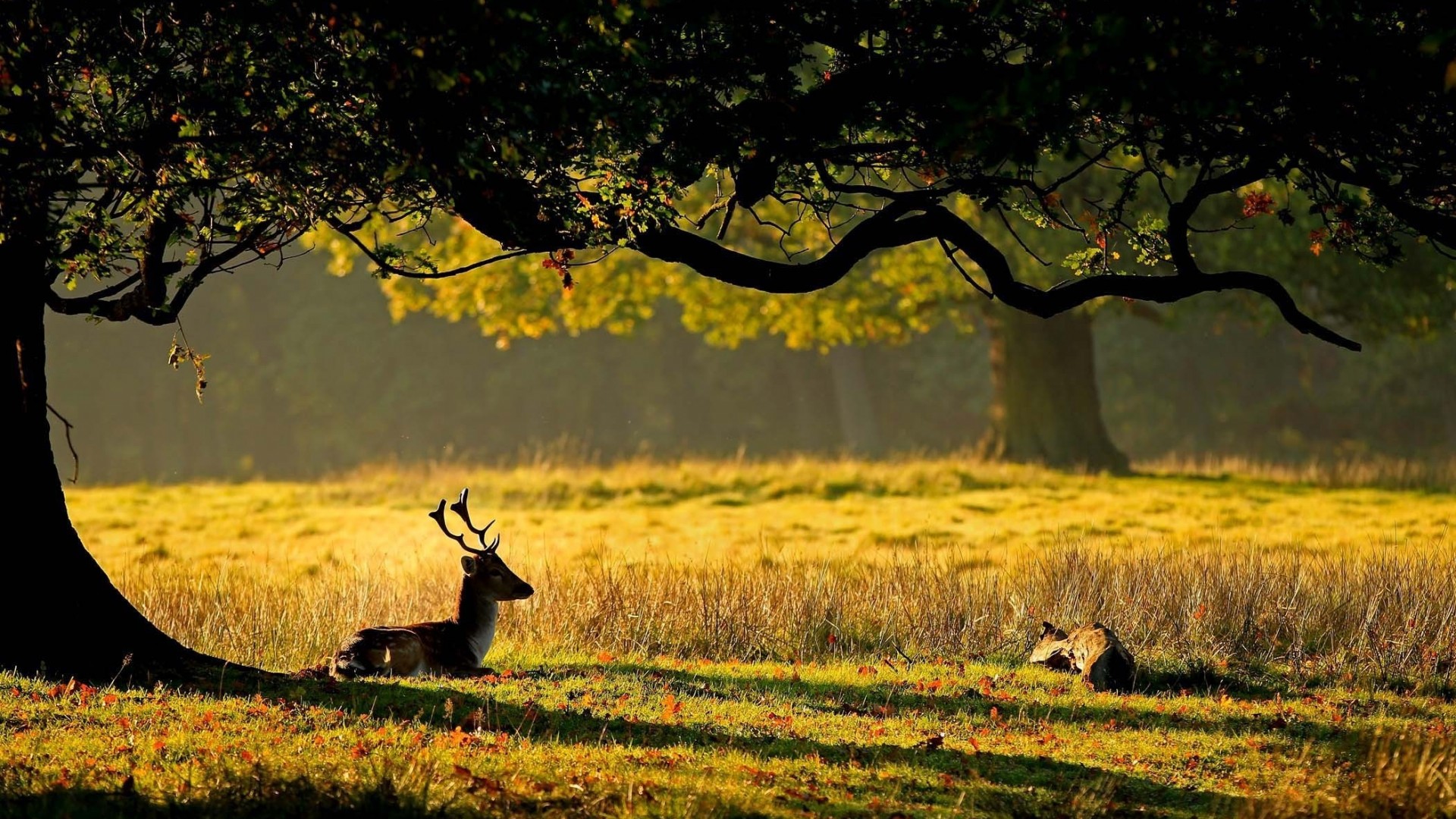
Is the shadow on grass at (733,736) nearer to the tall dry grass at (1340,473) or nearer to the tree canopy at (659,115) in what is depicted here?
the tree canopy at (659,115)

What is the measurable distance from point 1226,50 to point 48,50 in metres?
6.19

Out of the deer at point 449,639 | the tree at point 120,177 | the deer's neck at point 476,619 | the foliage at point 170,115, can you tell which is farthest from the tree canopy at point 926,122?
the deer's neck at point 476,619

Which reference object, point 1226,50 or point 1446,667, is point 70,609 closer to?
point 1226,50

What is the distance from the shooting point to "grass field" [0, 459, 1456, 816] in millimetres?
7156

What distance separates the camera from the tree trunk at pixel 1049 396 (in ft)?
97.2

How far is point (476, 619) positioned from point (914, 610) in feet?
13.2

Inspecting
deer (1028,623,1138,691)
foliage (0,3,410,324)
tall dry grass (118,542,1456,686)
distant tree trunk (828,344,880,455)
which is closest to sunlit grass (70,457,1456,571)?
tall dry grass (118,542,1456,686)

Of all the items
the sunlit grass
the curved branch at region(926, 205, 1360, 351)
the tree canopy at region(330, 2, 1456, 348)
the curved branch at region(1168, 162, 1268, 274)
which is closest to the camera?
the tree canopy at region(330, 2, 1456, 348)

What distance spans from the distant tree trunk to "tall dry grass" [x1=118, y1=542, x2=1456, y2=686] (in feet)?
131

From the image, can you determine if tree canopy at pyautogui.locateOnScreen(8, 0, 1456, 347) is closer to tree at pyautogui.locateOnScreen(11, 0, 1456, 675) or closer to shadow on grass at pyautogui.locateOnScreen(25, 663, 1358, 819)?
tree at pyautogui.locateOnScreen(11, 0, 1456, 675)

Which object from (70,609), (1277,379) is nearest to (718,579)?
(70,609)

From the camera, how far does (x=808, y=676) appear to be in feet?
37.4

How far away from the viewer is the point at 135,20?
8359 mm

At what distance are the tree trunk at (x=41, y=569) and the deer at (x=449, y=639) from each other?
1104mm
